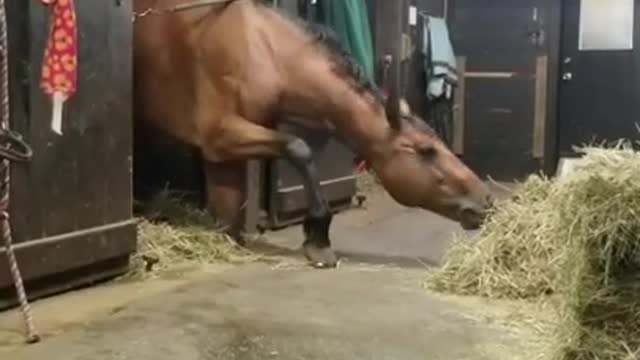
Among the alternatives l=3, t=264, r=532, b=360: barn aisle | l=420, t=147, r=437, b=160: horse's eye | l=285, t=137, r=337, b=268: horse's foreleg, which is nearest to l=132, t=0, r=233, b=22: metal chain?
l=285, t=137, r=337, b=268: horse's foreleg

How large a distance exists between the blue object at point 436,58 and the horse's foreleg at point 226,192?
3.68 m

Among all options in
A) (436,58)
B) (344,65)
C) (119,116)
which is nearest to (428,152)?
(344,65)

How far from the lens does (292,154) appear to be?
4.66 metres

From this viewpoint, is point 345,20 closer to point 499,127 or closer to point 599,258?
point 499,127

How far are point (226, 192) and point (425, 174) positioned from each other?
841 mm

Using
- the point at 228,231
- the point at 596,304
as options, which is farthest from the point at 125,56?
the point at 596,304

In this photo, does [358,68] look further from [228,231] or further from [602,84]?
[602,84]

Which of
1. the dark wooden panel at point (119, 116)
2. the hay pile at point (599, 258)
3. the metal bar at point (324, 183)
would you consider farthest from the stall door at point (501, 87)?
the hay pile at point (599, 258)

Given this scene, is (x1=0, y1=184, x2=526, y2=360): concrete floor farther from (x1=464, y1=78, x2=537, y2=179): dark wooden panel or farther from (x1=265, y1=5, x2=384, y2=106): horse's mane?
(x1=464, y1=78, x2=537, y2=179): dark wooden panel

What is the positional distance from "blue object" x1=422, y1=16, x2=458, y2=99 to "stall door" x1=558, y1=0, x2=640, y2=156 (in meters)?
0.97

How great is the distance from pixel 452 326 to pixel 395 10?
4787 mm

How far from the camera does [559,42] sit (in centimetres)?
893

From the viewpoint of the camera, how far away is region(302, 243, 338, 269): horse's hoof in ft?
14.8

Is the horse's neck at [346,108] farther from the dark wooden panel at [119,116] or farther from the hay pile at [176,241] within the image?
the dark wooden panel at [119,116]
